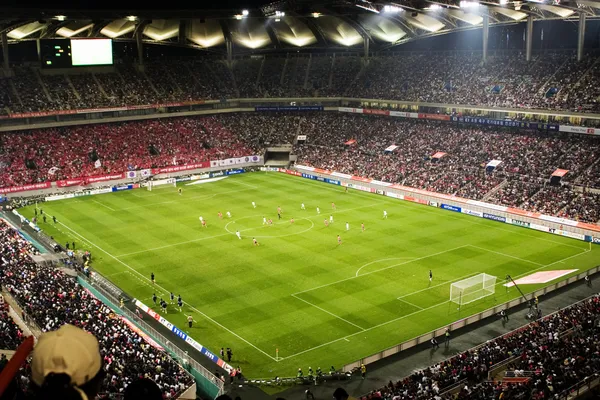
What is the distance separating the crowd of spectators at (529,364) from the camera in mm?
24594

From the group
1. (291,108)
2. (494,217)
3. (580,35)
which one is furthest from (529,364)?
(291,108)

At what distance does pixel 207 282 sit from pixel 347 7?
5478 cm

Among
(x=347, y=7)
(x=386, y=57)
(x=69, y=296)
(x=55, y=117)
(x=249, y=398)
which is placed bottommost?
(x=249, y=398)

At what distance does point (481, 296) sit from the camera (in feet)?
141

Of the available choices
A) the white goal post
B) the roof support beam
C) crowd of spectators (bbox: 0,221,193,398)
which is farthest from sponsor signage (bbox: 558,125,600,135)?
crowd of spectators (bbox: 0,221,193,398)

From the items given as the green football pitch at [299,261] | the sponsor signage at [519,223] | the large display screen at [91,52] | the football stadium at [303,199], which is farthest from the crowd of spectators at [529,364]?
the large display screen at [91,52]

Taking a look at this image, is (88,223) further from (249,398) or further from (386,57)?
(386,57)

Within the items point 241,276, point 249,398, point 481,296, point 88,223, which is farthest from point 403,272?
point 88,223

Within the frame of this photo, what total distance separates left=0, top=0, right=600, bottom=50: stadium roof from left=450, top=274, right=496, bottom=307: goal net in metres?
31.1

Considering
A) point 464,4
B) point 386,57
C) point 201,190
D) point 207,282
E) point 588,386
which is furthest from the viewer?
point 386,57

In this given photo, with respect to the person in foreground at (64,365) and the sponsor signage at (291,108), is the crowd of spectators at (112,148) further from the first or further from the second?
the person in foreground at (64,365)

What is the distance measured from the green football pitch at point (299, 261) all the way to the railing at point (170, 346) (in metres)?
2.37

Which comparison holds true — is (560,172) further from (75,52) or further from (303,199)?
(75,52)

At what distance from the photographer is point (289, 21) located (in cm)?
10031
